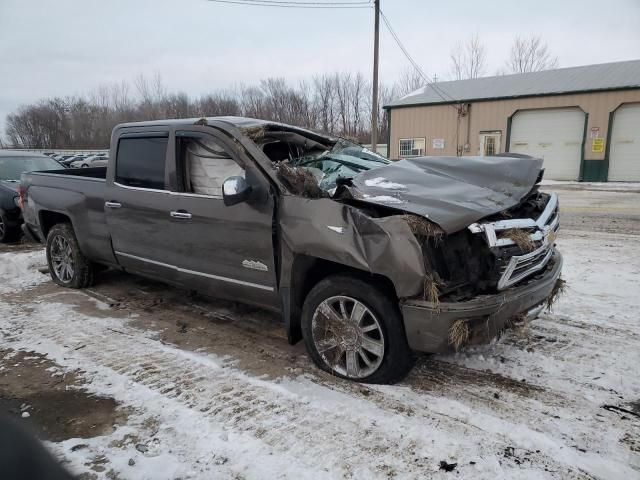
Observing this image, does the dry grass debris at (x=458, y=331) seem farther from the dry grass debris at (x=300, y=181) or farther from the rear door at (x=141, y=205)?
the rear door at (x=141, y=205)

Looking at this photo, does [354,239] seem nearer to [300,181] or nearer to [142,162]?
[300,181]

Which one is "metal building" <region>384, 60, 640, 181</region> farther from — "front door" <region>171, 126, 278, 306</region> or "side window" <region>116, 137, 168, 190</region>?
"front door" <region>171, 126, 278, 306</region>

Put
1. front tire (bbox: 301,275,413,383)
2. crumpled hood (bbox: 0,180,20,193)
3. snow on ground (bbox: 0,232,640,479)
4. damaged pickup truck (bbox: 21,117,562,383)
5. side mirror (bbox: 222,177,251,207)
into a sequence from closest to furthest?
snow on ground (bbox: 0,232,640,479) < damaged pickup truck (bbox: 21,117,562,383) < front tire (bbox: 301,275,413,383) < side mirror (bbox: 222,177,251,207) < crumpled hood (bbox: 0,180,20,193)

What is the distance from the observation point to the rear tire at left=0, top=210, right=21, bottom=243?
8.73 meters

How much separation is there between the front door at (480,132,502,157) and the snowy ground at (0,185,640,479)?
20.3 meters

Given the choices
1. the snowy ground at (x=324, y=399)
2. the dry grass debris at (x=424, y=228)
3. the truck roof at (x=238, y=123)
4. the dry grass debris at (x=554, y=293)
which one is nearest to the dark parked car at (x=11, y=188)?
the snowy ground at (x=324, y=399)

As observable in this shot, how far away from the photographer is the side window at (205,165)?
3.84 m

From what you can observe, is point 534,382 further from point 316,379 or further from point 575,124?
point 575,124

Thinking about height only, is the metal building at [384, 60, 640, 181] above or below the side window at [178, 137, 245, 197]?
above

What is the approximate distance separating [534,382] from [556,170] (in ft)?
73.0

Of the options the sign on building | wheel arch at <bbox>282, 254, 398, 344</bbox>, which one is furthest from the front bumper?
the sign on building

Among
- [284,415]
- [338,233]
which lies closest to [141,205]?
[338,233]

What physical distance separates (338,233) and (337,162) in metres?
1.26

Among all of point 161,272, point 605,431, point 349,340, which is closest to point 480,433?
point 605,431
